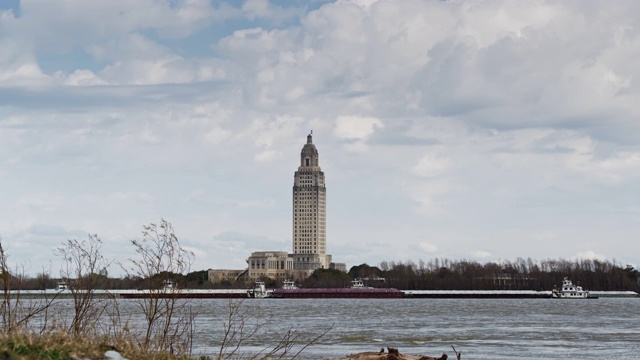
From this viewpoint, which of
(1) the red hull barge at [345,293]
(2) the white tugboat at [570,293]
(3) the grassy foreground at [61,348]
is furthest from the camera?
(1) the red hull barge at [345,293]

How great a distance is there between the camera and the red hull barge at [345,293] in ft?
611

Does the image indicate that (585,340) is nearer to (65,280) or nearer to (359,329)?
(359,329)

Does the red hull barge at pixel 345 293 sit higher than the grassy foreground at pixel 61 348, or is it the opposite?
the red hull barge at pixel 345 293

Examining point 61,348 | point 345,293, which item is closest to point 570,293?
point 345,293

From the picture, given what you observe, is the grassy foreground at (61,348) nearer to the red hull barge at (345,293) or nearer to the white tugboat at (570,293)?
the white tugboat at (570,293)

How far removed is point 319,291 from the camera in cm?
18962

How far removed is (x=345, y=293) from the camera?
7431 inches

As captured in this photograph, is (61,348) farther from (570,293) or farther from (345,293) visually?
(345,293)

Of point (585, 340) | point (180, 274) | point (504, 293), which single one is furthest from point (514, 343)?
point (504, 293)

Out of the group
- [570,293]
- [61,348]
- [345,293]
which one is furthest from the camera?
[345,293]

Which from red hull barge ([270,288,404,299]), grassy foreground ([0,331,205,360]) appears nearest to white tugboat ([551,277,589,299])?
red hull barge ([270,288,404,299])

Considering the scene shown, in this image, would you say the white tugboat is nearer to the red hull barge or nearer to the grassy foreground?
the red hull barge

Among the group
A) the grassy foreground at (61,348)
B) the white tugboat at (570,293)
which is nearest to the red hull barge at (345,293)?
the white tugboat at (570,293)

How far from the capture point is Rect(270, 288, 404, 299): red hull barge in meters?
186
